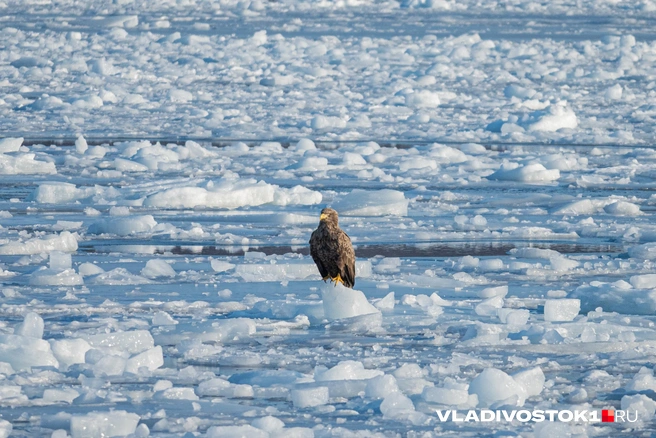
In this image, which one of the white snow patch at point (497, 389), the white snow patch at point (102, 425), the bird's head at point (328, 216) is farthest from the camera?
the bird's head at point (328, 216)

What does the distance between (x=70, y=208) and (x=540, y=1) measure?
2630 centimetres

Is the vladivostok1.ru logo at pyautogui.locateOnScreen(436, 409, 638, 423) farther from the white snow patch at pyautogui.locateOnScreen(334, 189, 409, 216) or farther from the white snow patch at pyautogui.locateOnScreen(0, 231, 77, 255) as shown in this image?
the white snow patch at pyautogui.locateOnScreen(334, 189, 409, 216)

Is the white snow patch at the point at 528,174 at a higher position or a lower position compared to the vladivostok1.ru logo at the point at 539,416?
higher

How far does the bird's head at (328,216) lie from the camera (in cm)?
520

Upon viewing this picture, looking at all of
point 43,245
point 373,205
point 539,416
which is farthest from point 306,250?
point 539,416

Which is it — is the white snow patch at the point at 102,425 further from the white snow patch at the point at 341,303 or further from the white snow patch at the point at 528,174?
the white snow patch at the point at 528,174

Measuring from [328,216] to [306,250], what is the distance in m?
1.56

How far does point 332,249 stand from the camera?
17.1 ft

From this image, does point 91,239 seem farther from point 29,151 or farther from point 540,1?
point 540,1


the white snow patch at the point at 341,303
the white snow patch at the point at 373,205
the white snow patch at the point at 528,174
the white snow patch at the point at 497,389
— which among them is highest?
the white snow patch at the point at 528,174

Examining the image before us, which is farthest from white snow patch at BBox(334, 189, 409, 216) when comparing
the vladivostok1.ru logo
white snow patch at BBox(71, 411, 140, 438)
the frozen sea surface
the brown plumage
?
white snow patch at BBox(71, 411, 140, 438)

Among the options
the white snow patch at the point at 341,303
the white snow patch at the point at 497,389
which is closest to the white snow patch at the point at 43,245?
the white snow patch at the point at 341,303

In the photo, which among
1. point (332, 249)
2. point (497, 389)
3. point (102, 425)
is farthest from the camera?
point (332, 249)

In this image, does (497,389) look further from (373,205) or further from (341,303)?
(373,205)
